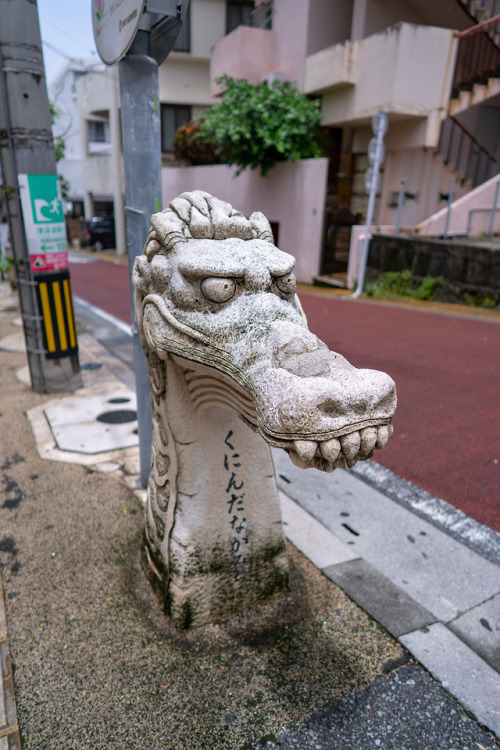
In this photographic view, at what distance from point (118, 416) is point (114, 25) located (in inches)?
116

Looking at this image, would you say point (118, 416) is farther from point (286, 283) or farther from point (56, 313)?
point (286, 283)

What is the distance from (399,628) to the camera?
7.41 ft

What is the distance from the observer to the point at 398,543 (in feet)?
9.48

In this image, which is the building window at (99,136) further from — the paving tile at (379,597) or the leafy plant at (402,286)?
the paving tile at (379,597)

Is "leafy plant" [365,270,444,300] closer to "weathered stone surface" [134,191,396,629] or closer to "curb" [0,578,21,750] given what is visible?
"weathered stone surface" [134,191,396,629]

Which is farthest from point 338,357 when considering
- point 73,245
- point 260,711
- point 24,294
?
point 73,245

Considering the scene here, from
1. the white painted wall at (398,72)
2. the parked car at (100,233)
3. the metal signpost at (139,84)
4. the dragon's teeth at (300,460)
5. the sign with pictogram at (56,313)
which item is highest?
the white painted wall at (398,72)

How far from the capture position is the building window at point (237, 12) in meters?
18.6

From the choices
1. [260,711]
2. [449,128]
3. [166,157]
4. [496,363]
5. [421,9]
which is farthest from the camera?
[166,157]

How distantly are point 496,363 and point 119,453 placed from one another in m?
4.73

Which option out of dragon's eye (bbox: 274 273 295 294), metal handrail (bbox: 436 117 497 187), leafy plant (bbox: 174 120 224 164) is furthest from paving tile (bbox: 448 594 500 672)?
leafy plant (bbox: 174 120 224 164)

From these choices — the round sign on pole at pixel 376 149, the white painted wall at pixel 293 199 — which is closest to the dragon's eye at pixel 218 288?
the round sign on pole at pixel 376 149

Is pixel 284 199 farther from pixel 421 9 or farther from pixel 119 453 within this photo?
pixel 119 453

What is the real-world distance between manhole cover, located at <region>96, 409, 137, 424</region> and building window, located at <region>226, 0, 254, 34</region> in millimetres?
19281
